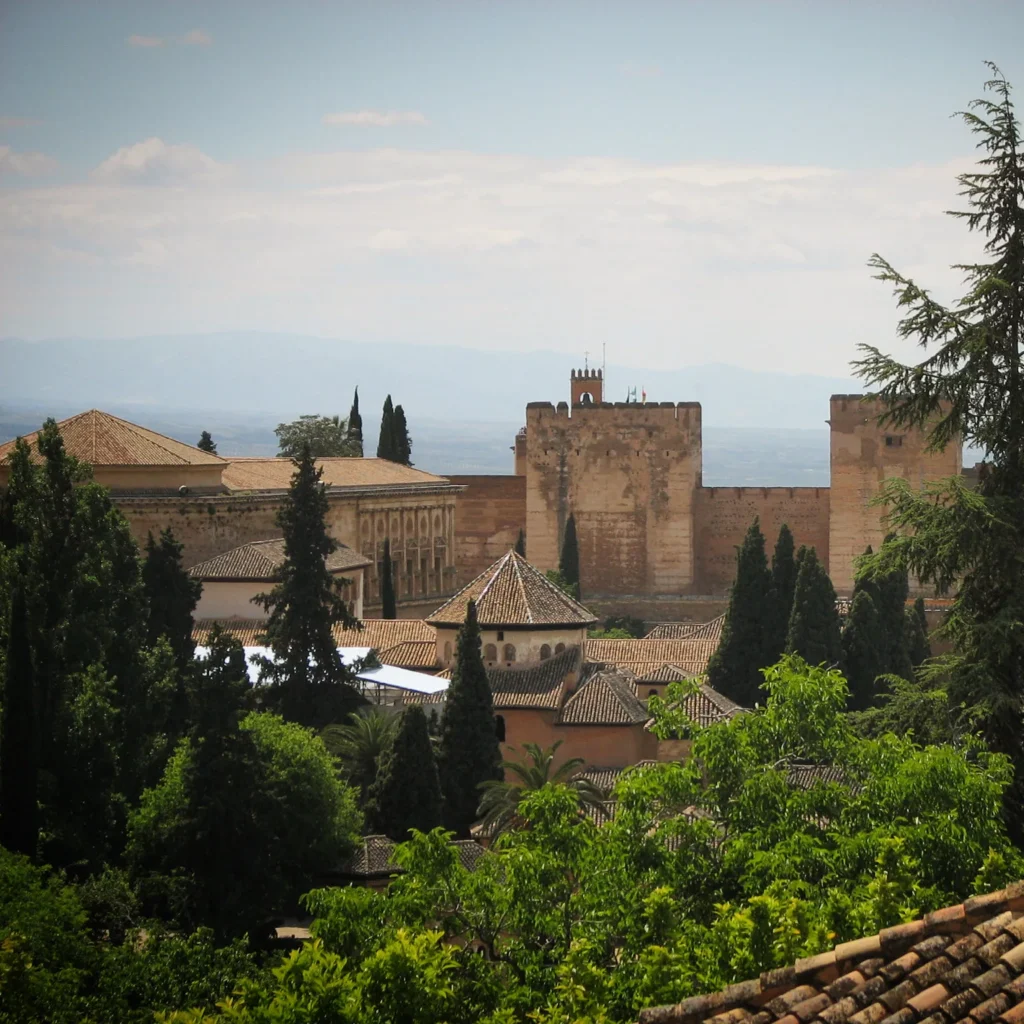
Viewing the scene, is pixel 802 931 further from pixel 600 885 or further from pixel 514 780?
pixel 514 780

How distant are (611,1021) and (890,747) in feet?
13.8

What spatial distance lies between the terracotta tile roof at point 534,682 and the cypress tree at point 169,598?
4.53m

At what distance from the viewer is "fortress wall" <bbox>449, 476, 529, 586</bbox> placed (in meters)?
55.3

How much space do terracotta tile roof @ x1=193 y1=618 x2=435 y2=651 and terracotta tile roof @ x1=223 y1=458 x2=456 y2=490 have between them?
4.88m

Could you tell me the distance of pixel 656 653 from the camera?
1459 inches

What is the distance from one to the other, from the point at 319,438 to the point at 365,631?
83.2ft

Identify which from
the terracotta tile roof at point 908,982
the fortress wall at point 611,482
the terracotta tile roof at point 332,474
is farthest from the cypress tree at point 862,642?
the terracotta tile roof at point 908,982

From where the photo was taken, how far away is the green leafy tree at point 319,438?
59688 mm

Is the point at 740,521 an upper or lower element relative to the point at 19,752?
upper

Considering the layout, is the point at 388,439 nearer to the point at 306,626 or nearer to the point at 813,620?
the point at 813,620

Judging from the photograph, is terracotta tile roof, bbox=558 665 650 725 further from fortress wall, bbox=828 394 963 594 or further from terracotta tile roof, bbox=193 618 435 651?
fortress wall, bbox=828 394 963 594

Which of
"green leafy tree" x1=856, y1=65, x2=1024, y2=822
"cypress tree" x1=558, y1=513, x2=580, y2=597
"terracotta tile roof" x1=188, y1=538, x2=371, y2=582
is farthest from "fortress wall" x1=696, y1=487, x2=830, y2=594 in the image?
"green leafy tree" x1=856, y1=65, x2=1024, y2=822

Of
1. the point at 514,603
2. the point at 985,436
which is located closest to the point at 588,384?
the point at 514,603

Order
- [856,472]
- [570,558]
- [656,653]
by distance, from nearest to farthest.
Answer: [656,653]
[856,472]
[570,558]
